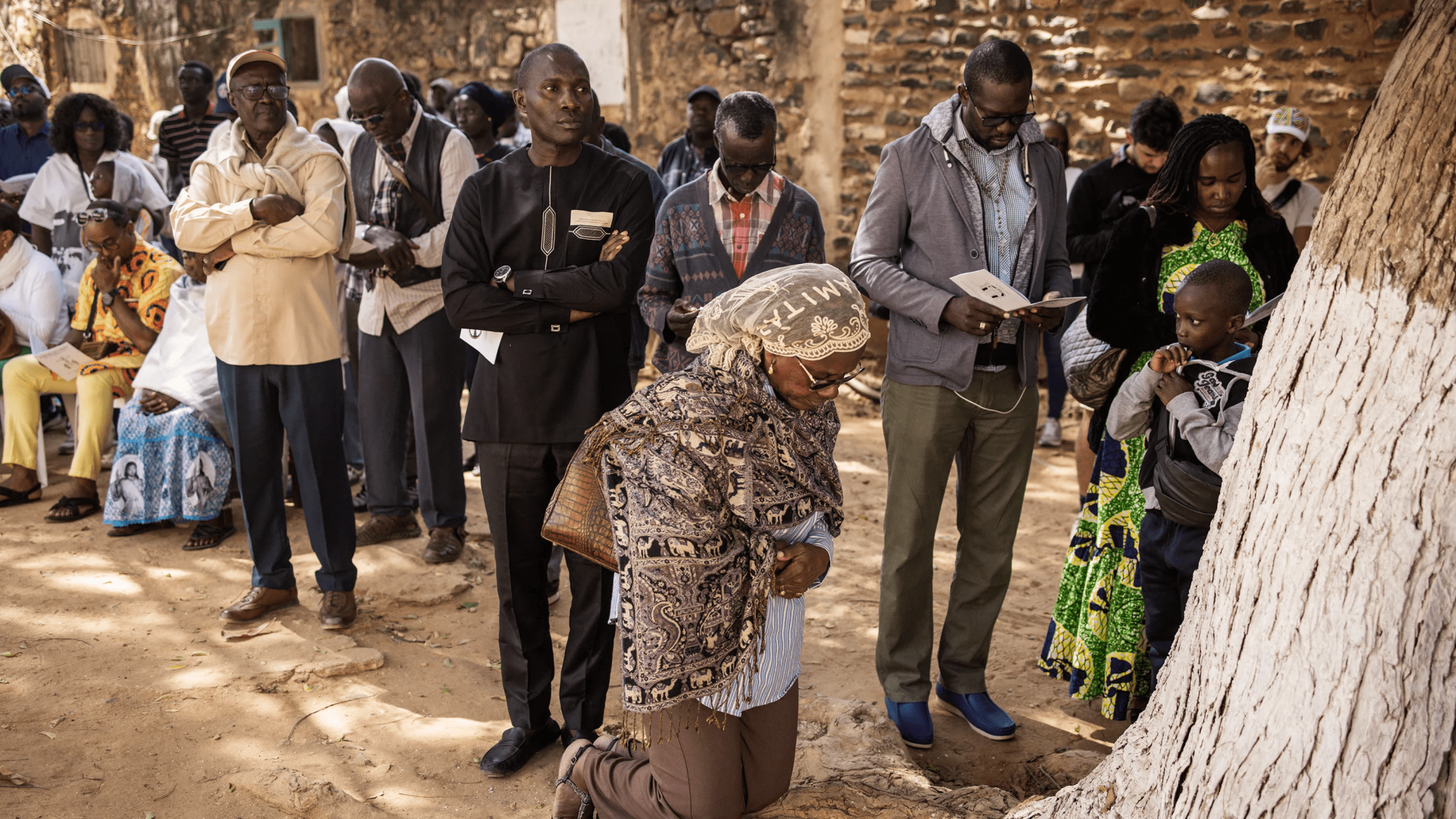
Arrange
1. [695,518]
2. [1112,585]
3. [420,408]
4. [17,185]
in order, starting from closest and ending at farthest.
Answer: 1. [695,518]
2. [1112,585]
3. [420,408]
4. [17,185]

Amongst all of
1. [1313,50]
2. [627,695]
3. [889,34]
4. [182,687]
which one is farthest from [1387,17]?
[182,687]

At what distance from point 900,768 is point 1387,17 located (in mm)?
6493

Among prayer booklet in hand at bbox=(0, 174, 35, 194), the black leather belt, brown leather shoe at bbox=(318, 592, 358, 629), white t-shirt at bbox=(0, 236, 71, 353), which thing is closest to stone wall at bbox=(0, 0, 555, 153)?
prayer booklet in hand at bbox=(0, 174, 35, 194)

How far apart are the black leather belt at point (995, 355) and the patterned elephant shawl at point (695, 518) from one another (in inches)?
45.9

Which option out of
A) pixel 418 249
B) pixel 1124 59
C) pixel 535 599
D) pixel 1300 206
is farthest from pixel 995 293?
pixel 1124 59

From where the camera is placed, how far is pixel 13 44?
13828mm

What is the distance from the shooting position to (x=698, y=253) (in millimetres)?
3809

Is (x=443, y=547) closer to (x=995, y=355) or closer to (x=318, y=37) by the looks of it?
(x=995, y=355)

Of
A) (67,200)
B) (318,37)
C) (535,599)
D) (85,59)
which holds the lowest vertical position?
(535,599)

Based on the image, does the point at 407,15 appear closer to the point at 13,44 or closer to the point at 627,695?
the point at 13,44

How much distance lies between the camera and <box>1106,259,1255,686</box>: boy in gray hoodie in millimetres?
3043

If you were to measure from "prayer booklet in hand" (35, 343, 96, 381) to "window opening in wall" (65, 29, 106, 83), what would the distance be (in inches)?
397

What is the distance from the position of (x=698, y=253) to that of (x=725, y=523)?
5.23 ft

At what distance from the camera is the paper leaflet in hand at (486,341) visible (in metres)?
3.43
